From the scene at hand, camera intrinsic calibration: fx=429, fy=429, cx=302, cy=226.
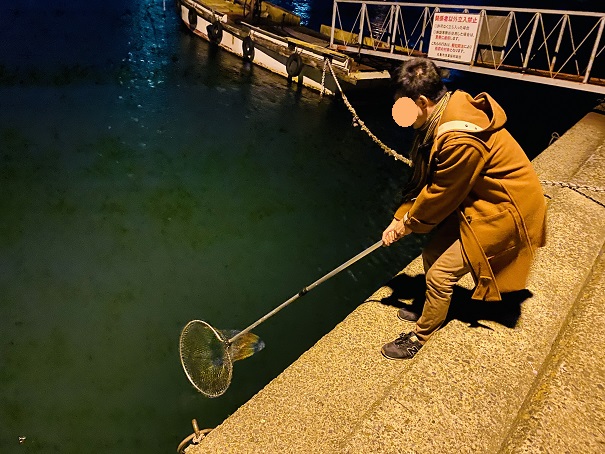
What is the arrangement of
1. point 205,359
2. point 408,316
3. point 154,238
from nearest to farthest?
point 408,316
point 205,359
point 154,238

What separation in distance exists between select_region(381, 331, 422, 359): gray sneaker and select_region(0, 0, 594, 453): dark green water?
226cm

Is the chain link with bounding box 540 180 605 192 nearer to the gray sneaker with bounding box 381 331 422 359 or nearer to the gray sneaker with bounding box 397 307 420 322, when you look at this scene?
the gray sneaker with bounding box 397 307 420 322

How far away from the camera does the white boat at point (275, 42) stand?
55.3 ft

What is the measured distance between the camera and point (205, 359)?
4.70 m

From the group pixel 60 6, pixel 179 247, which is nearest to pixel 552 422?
pixel 179 247

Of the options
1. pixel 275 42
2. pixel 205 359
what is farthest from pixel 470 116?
pixel 275 42

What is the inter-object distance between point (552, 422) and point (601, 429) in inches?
11.2

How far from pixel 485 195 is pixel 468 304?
1.38 m

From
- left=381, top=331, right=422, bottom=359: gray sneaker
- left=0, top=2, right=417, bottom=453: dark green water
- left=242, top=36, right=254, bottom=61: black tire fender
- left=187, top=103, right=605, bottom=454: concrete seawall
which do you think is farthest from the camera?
left=242, top=36, right=254, bottom=61: black tire fender

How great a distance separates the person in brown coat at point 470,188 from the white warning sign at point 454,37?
11586mm

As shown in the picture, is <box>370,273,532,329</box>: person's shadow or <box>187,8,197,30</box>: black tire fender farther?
<box>187,8,197,30</box>: black tire fender

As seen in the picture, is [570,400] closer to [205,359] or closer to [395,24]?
[205,359]

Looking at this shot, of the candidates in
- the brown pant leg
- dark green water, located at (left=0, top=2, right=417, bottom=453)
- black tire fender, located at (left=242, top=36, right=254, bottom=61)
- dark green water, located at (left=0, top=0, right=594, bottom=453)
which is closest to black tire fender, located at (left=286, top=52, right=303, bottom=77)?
dark green water, located at (left=0, top=0, right=594, bottom=453)

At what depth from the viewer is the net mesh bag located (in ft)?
14.6
